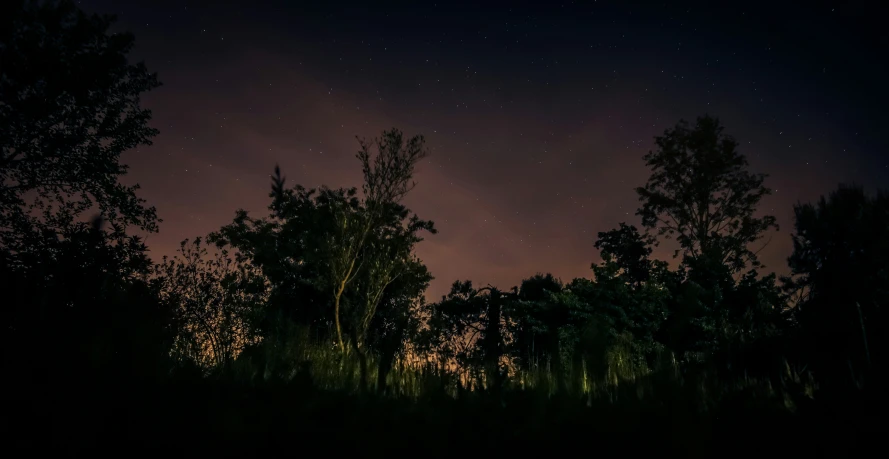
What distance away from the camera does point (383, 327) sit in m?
32.2

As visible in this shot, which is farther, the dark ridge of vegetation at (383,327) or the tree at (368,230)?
the tree at (368,230)

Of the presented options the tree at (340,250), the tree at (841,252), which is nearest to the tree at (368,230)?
the tree at (340,250)

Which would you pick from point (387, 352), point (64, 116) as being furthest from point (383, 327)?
point (387, 352)

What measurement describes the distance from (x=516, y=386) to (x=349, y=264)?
23.6 metres

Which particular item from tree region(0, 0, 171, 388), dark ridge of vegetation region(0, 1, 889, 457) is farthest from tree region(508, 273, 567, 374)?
tree region(0, 0, 171, 388)

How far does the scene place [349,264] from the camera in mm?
24625

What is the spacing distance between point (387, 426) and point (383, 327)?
105 ft

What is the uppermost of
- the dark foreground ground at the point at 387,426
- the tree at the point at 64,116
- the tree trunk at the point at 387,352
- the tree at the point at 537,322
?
the tree at the point at 64,116

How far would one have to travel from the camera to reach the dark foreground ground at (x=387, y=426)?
3.29 ft

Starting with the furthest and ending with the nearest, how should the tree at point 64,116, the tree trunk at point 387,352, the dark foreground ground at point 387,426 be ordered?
the tree at point 64,116 → the tree trunk at point 387,352 → the dark foreground ground at point 387,426

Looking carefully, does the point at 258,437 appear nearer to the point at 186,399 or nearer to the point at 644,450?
the point at 186,399

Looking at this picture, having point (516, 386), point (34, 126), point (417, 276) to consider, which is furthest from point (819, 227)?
point (34, 126)

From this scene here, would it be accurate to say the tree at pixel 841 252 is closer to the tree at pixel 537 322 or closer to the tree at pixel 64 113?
the tree at pixel 537 322

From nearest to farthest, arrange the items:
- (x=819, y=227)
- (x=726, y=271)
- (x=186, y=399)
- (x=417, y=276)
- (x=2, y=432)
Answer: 1. (x=2, y=432)
2. (x=186, y=399)
3. (x=726, y=271)
4. (x=819, y=227)
5. (x=417, y=276)
